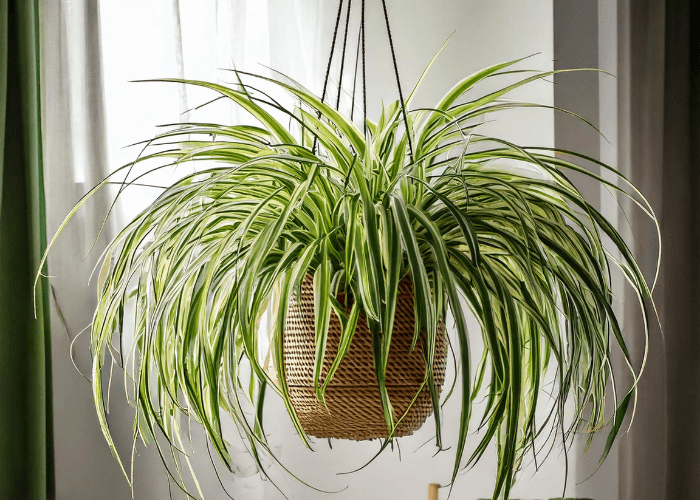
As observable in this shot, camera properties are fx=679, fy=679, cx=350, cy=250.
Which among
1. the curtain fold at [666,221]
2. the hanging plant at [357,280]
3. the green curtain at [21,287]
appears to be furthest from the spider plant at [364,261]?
the curtain fold at [666,221]

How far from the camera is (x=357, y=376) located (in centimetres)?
75

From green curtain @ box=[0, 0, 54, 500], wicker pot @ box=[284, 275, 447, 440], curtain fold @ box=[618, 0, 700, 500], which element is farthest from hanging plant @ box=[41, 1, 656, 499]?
curtain fold @ box=[618, 0, 700, 500]

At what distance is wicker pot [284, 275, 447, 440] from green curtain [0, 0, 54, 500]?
1.07 meters

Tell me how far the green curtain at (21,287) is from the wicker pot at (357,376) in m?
1.07

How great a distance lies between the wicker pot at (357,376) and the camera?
748 millimetres

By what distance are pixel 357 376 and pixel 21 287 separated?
3.97 ft

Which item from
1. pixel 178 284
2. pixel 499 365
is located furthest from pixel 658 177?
pixel 178 284

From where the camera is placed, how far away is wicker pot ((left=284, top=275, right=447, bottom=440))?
75 cm

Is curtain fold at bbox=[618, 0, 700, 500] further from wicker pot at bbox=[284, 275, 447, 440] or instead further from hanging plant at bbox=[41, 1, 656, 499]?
wicker pot at bbox=[284, 275, 447, 440]

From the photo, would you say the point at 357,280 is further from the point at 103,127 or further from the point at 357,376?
the point at 103,127

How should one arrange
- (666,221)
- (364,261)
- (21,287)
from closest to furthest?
(364,261), (21,287), (666,221)

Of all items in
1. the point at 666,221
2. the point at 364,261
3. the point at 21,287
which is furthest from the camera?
the point at 666,221

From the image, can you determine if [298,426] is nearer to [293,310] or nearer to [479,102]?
[293,310]

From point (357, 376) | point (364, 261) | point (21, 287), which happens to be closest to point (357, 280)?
point (364, 261)
